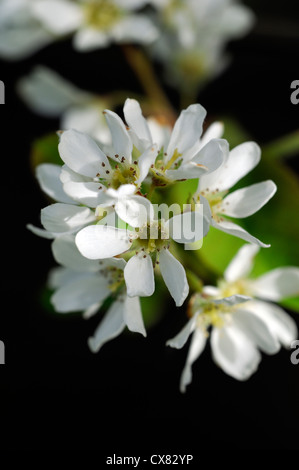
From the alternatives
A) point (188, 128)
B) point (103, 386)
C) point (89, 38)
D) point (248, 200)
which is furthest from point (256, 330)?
point (89, 38)

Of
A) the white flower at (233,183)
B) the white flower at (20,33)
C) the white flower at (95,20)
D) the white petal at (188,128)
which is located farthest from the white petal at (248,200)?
the white flower at (20,33)

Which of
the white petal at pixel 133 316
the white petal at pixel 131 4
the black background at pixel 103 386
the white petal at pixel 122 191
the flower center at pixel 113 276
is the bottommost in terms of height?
the black background at pixel 103 386

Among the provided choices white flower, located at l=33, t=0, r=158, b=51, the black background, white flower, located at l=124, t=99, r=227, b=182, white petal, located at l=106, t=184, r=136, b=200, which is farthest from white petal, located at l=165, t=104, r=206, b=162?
the black background

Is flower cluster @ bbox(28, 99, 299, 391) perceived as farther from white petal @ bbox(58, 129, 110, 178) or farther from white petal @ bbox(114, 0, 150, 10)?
white petal @ bbox(114, 0, 150, 10)

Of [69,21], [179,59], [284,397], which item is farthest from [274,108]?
[284,397]

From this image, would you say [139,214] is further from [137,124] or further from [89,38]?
[89,38]

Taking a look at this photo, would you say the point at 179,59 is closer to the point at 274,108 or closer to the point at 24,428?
the point at 274,108

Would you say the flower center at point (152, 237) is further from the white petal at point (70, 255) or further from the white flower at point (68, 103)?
the white flower at point (68, 103)
